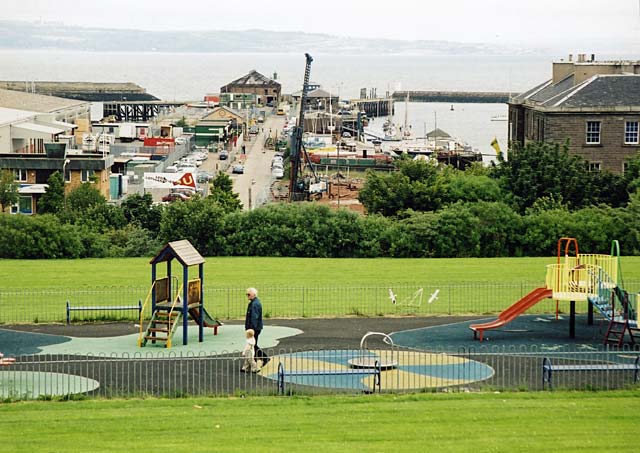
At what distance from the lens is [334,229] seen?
53312 mm

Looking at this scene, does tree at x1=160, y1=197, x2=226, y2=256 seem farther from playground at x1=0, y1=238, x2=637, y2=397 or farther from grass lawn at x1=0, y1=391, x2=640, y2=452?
grass lawn at x1=0, y1=391, x2=640, y2=452

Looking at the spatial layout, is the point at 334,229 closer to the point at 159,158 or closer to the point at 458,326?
the point at 458,326

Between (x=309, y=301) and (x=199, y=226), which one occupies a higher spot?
(x=199, y=226)

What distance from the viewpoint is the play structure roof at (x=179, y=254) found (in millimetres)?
32031

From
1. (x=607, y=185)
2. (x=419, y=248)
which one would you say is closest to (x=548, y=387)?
(x=419, y=248)

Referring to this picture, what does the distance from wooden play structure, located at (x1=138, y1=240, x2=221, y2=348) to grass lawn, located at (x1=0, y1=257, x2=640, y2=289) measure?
879 centimetres

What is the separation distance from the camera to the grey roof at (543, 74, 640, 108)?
75375 mm

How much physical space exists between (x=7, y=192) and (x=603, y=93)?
4180 centimetres

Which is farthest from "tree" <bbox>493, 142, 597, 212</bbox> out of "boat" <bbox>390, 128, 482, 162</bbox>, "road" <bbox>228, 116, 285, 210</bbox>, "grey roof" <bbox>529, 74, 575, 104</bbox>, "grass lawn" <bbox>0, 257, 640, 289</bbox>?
"boat" <bbox>390, 128, 482, 162</bbox>

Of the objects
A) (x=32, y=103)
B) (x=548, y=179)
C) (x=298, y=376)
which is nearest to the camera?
(x=298, y=376)

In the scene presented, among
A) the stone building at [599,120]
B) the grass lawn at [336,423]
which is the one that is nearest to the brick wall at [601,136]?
the stone building at [599,120]

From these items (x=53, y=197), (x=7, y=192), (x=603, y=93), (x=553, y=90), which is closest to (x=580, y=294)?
(x=603, y=93)

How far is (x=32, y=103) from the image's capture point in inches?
5822

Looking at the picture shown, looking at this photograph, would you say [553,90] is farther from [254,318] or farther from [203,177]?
[254,318]
